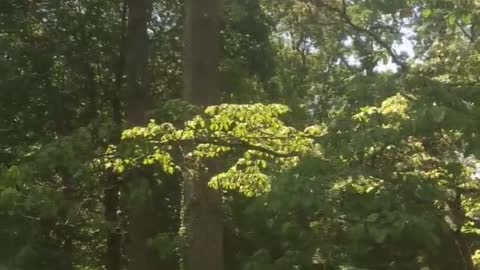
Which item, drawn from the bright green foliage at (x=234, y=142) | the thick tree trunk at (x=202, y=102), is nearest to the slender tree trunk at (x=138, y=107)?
the thick tree trunk at (x=202, y=102)

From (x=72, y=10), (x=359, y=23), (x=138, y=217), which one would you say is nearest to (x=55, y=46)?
(x=72, y=10)

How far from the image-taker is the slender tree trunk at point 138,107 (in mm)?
9891

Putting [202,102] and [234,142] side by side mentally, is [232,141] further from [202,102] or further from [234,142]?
[202,102]

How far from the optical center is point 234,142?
17.3 feet

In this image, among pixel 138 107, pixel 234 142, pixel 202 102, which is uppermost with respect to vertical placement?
pixel 138 107

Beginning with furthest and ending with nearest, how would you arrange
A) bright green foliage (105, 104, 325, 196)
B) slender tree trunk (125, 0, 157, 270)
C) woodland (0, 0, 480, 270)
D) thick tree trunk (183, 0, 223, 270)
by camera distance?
slender tree trunk (125, 0, 157, 270) < thick tree trunk (183, 0, 223, 270) < woodland (0, 0, 480, 270) < bright green foliage (105, 104, 325, 196)

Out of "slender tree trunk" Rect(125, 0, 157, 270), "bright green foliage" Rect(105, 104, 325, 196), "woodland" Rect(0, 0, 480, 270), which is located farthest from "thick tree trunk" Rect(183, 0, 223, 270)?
"slender tree trunk" Rect(125, 0, 157, 270)

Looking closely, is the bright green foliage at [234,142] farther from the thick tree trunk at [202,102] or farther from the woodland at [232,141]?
the thick tree trunk at [202,102]

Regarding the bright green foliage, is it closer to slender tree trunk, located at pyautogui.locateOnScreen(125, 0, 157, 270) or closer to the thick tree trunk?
the thick tree trunk

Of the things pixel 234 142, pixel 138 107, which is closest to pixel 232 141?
pixel 234 142

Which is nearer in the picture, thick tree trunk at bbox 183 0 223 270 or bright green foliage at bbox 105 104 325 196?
bright green foliage at bbox 105 104 325 196

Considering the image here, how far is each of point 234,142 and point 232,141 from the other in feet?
0.05

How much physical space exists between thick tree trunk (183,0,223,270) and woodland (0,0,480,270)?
14 millimetres

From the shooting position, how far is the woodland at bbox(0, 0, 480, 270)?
5148mm
